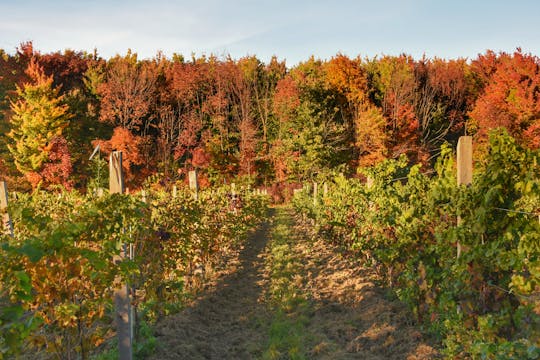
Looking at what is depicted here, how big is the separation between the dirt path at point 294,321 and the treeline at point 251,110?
74.7 ft

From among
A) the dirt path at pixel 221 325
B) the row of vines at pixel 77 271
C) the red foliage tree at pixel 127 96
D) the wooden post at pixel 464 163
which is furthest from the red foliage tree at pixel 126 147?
the wooden post at pixel 464 163

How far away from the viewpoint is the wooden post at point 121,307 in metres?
5.02

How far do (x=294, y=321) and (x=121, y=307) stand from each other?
2.79 metres

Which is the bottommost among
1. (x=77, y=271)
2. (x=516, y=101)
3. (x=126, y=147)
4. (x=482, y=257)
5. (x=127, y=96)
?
(x=482, y=257)

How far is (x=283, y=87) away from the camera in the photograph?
4247 cm

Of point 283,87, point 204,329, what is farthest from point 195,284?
point 283,87

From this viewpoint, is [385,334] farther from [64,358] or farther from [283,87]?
[283,87]

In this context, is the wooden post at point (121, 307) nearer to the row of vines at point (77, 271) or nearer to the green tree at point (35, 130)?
the row of vines at point (77, 271)

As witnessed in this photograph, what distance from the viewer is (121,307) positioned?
5105 mm

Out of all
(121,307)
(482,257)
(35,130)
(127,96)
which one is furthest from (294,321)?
(127,96)

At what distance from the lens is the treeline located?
33.3 m

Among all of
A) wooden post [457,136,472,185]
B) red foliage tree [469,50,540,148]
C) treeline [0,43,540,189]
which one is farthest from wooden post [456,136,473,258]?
red foliage tree [469,50,540,148]

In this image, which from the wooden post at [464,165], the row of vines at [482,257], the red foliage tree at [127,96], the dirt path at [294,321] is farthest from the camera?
the red foliage tree at [127,96]

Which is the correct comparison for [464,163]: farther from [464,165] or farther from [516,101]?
[516,101]
